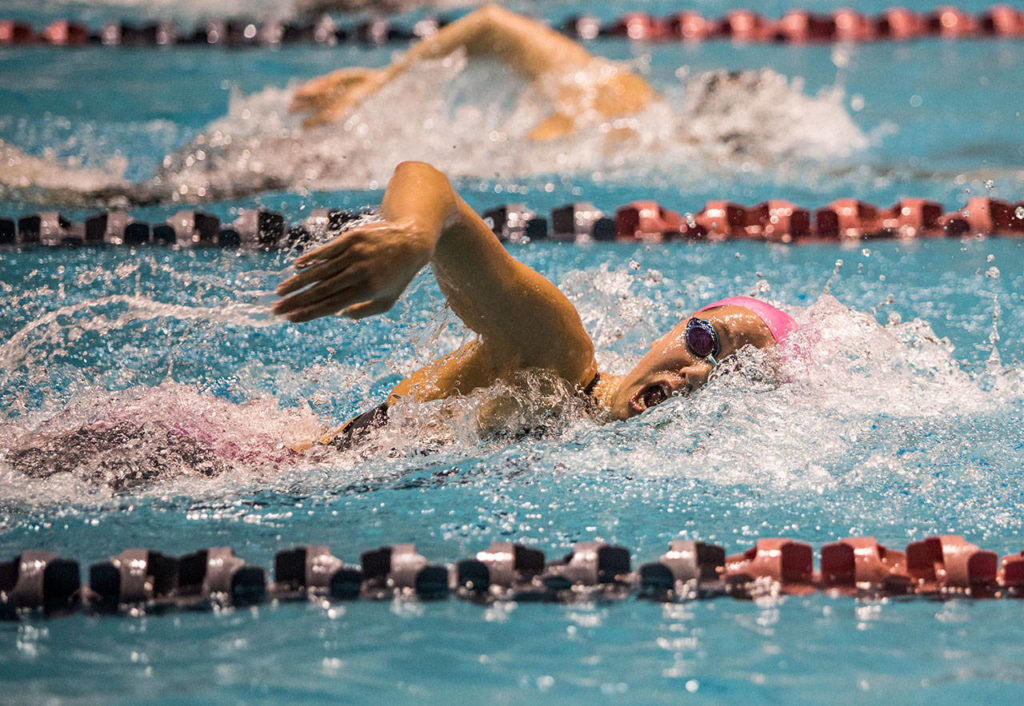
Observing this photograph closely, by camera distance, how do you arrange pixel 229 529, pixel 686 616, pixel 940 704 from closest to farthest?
pixel 940 704
pixel 686 616
pixel 229 529

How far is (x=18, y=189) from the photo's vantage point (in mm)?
4363

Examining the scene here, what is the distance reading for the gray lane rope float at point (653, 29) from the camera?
6.58 metres

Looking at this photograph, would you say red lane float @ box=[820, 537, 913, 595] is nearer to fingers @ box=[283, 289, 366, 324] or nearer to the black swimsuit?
the black swimsuit

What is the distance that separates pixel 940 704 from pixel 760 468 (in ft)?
2.59

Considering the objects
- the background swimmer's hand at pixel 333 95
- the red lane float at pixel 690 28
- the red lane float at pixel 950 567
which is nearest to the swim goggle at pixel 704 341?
the red lane float at pixel 950 567

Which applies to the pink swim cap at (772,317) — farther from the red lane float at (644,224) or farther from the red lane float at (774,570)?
the red lane float at (644,224)

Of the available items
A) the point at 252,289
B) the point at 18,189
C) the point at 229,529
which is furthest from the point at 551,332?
the point at 18,189

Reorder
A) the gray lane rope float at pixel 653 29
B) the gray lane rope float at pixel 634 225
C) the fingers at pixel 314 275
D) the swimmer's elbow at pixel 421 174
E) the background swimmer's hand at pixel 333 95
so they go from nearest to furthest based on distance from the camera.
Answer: the fingers at pixel 314 275 → the swimmer's elbow at pixel 421 174 → the gray lane rope float at pixel 634 225 → the background swimmer's hand at pixel 333 95 → the gray lane rope float at pixel 653 29

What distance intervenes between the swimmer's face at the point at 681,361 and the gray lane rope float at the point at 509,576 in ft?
1.11

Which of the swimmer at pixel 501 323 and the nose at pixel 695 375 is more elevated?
the swimmer at pixel 501 323

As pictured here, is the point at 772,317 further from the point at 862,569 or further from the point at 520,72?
the point at 520,72

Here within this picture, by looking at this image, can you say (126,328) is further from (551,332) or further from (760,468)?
(760,468)

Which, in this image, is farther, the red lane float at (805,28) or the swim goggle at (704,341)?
the red lane float at (805,28)

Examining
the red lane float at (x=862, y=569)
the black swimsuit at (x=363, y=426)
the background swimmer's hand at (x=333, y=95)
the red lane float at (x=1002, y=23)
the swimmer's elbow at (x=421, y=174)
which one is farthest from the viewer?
the red lane float at (x=1002, y=23)
